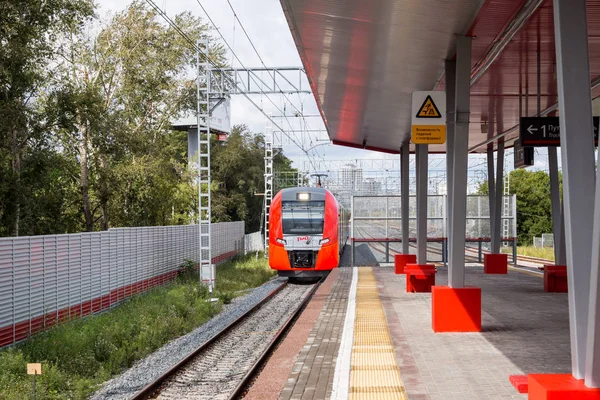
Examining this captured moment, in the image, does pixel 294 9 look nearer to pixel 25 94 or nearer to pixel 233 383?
pixel 233 383

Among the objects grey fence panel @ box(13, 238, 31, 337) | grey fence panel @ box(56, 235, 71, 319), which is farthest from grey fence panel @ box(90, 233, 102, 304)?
grey fence panel @ box(13, 238, 31, 337)

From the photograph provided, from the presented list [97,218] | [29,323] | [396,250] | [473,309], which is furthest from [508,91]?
[97,218]

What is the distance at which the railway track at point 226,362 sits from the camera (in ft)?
Result: 31.5

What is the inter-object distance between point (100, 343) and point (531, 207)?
6021cm

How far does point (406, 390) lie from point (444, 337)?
3.96 meters

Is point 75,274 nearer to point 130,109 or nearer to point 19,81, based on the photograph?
point 19,81

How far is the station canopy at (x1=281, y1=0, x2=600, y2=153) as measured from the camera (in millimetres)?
9938

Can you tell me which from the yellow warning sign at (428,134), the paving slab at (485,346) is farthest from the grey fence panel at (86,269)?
the yellow warning sign at (428,134)

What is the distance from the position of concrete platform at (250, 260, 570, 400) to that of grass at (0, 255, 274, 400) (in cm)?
285

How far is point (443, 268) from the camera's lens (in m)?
28.8

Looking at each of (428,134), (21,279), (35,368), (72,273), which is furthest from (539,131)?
(72,273)

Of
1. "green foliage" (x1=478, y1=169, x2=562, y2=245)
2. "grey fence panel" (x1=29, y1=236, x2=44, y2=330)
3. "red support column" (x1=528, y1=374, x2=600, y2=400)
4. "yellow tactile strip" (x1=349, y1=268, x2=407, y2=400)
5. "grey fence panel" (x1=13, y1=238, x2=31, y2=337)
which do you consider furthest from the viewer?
"green foliage" (x1=478, y1=169, x2=562, y2=245)

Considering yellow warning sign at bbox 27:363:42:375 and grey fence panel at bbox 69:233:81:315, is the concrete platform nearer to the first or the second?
yellow warning sign at bbox 27:363:42:375

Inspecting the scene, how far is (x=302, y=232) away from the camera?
25.2 metres
